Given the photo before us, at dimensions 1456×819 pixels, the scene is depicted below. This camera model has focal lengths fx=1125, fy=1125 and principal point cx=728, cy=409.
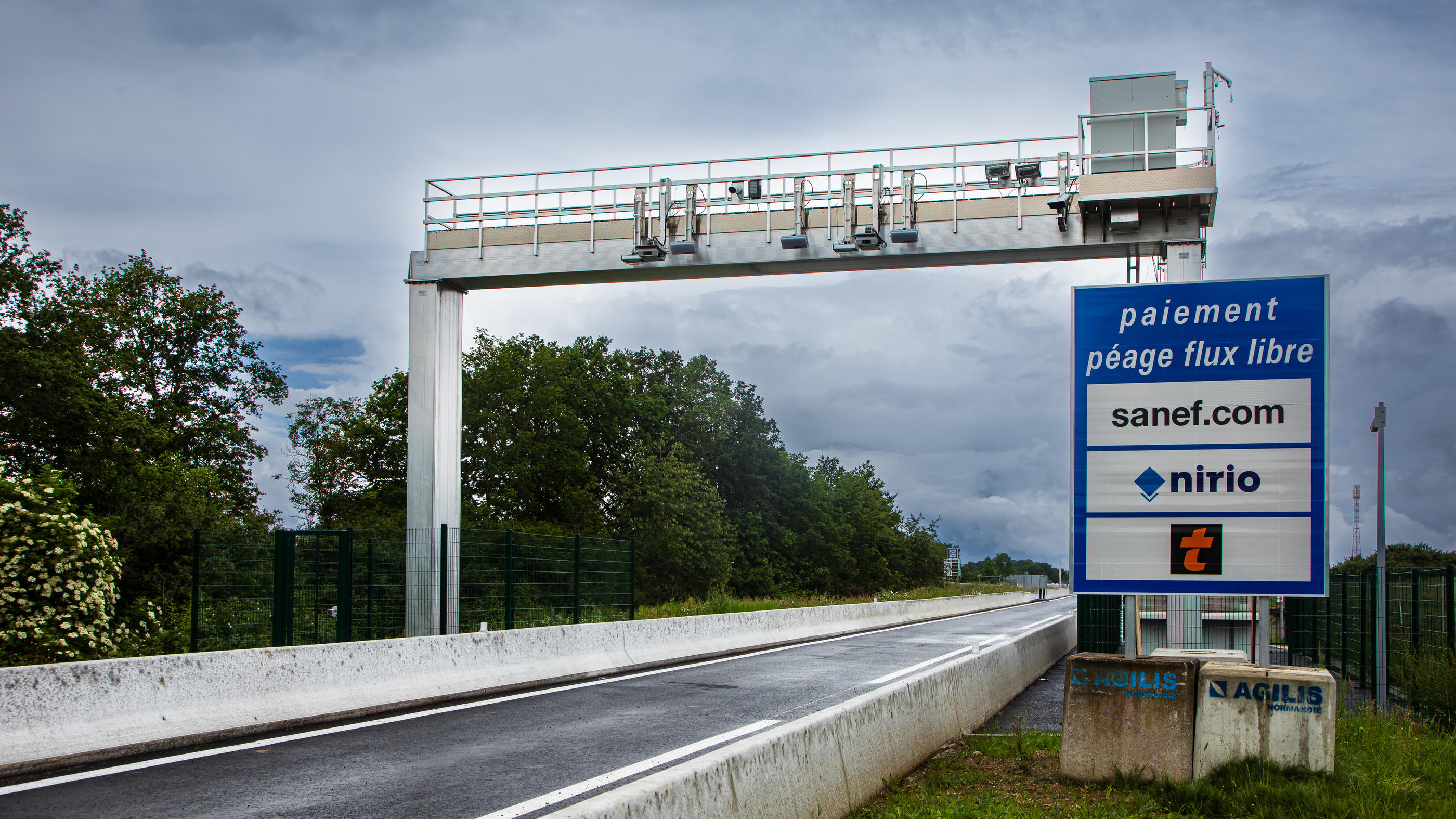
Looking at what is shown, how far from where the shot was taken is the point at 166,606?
90.8 ft

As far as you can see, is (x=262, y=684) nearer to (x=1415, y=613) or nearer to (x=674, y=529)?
(x=1415, y=613)

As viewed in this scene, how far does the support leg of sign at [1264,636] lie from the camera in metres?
7.54

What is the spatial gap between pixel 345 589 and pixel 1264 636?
36.2ft

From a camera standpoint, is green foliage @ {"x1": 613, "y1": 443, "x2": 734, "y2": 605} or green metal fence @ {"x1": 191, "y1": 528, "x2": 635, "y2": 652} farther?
green foliage @ {"x1": 613, "y1": 443, "x2": 734, "y2": 605}

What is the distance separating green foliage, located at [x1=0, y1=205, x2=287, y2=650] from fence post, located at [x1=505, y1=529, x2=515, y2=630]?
40.3 feet

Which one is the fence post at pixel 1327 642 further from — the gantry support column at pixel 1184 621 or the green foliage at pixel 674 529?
the green foliage at pixel 674 529

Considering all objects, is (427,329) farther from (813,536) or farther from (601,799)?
(813,536)

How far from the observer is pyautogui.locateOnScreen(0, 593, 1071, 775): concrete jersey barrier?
801 centimetres

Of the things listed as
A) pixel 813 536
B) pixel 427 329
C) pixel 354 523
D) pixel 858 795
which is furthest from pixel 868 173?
pixel 813 536

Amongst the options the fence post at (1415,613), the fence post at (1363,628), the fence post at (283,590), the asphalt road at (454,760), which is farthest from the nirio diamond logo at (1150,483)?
the fence post at (283,590)

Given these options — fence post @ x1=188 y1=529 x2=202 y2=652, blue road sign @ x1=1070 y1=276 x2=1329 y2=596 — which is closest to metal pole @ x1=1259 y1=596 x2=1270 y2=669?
blue road sign @ x1=1070 y1=276 x2=1329 y2=596

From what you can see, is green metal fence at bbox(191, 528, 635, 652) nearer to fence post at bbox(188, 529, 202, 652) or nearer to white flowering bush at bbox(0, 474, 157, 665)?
fence post at bbox(188, 529, 202, 652)

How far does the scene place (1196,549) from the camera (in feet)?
24.8

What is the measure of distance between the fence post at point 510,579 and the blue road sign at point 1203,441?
1139cm
